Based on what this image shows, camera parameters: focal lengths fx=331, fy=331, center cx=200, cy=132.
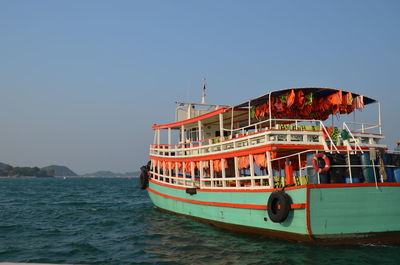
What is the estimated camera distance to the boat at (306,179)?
971 cm

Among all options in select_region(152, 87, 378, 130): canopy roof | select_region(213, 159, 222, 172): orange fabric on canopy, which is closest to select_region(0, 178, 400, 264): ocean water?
select_region(213, 159, 222, 172): orange fabric on canopy

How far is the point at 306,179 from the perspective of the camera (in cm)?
1069

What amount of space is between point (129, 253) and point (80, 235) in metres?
3.84

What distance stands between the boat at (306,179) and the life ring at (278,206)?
30 millimetres

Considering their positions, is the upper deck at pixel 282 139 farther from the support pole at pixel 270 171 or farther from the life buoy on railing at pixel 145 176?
the life buoy on railing at pixel 145 176

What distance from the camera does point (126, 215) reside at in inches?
763

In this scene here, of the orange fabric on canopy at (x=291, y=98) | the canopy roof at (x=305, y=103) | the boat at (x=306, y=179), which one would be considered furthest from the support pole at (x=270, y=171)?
the orange fabric on canopy at (x=291, y=98)

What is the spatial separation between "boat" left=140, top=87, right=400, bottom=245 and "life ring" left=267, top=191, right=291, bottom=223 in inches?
1.2

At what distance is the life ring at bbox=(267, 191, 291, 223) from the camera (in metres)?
10.2

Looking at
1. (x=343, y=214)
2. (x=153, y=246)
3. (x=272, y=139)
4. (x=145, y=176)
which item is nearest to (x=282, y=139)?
(x=272, y=139)

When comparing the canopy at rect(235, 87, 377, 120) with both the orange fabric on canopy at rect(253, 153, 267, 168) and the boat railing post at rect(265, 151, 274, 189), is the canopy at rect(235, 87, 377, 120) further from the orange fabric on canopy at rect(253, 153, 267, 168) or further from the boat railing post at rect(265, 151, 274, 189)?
the boat railing post at rect(265, 151, 274, 189)

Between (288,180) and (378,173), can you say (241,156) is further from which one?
(378,173)

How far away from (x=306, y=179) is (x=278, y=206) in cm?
127

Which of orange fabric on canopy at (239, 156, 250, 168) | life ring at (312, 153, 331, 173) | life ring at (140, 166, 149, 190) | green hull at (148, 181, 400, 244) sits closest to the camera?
green hull at (148, 181, 400, 244)
